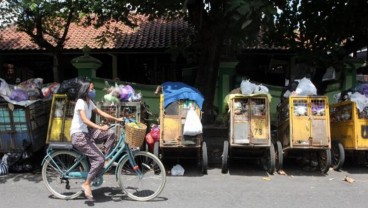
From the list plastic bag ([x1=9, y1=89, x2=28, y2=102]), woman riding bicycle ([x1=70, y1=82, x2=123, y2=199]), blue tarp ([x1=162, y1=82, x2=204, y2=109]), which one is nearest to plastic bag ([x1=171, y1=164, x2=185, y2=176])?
blue tarp ([x1=162, y1=82, x2=204, y2=109])

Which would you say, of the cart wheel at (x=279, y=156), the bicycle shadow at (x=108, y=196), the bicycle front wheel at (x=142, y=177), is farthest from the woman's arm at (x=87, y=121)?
the cart wheel at (x=279, y=156)

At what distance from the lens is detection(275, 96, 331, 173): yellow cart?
812 centimetres

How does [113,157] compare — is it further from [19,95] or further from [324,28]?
[324,28]

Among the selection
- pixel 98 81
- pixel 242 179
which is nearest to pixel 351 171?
pixel 242 179

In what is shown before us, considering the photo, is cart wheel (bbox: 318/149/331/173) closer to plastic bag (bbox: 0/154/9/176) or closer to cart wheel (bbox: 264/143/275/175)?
cart wheel (bbox: 264/143/275/175)

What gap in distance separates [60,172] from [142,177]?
1.16 m

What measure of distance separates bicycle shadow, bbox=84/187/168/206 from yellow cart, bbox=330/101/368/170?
400 centimetres

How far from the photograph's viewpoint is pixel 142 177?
21.0 feet

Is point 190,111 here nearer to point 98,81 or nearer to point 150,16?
point 150,16

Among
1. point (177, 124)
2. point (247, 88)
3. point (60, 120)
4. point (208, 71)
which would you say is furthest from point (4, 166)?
point (208, 71)

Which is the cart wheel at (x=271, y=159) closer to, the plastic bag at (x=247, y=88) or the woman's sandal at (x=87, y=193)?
the plastic bag at (x=247, y=88)

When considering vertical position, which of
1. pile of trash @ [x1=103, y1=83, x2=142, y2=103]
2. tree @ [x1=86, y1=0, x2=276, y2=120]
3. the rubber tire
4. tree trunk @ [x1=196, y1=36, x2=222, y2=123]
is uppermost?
tree @ [x1=86, y1=0, x2=276, y2=120]

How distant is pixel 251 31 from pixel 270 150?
2.29 m

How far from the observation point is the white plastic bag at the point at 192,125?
7902 mm
